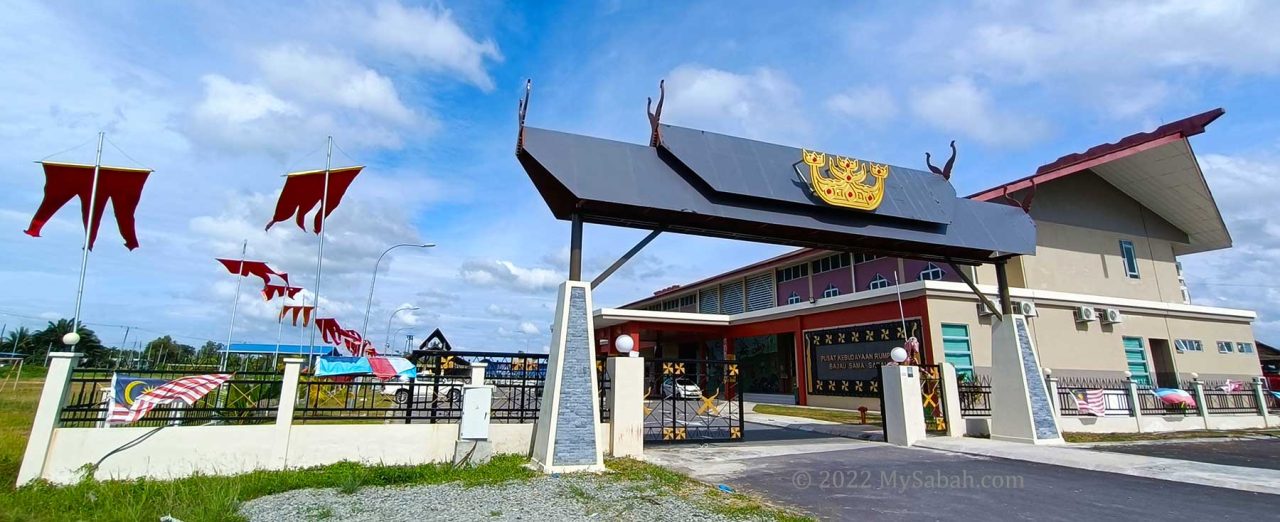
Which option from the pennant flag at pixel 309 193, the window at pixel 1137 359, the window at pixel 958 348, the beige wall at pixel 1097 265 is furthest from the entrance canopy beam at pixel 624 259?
the window at pixel 1137 359

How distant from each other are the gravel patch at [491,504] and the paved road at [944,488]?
153 cm

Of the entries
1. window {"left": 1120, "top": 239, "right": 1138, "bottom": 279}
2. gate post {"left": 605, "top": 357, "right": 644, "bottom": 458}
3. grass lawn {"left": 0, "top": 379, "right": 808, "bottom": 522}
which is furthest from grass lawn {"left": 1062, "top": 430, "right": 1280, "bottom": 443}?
grass lawn {"left": 0, "top": 379, "right": 808, "bottom": 522}

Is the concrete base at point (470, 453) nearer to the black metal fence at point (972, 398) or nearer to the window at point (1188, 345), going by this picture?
the black metal fence at point (972, 398)

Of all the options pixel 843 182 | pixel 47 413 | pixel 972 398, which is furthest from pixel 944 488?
pixel 47 413

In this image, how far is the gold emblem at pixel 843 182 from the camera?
9.56 m

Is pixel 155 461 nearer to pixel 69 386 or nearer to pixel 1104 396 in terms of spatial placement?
pixel 69 386

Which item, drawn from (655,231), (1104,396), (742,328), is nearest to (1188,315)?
(1104,396)

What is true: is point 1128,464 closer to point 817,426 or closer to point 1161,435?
point 817,426

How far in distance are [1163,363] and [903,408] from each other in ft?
52.7

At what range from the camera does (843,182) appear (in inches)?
385

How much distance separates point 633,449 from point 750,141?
5414 mm

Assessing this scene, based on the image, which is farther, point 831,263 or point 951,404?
point 831,263

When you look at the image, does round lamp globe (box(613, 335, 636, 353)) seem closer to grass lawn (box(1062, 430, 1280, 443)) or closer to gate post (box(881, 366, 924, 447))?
gate post (box(881, 366, 924, 447))

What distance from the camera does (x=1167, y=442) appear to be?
12164 millimetres
